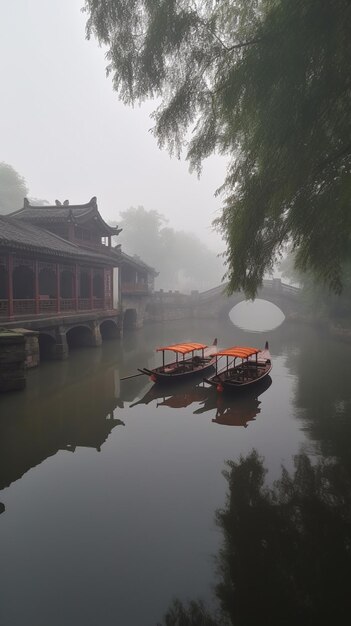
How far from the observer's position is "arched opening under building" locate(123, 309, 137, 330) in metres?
31.7

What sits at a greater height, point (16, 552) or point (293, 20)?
point (293, 20)

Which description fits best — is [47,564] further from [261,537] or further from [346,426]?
[346,426]

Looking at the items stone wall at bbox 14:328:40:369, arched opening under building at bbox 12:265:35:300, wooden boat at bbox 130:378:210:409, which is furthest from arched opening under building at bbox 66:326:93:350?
wooden boat at bbox 130:378:210:409

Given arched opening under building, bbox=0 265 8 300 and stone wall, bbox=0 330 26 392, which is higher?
arched opening under building, bbox=0 265 8 300

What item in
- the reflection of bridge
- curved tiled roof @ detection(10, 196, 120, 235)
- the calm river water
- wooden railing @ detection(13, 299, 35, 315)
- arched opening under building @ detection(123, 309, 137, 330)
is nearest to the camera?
the calm river water

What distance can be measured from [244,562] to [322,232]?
556cm

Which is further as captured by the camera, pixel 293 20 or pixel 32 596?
pixel 293 20

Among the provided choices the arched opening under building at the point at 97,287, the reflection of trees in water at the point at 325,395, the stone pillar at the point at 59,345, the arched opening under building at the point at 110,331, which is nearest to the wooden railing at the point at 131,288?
the arched opening under building at the point at 97,287

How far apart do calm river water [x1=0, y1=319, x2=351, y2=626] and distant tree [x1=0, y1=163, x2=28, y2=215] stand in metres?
40.8

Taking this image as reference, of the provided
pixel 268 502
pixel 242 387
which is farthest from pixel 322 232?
pixel 242 387

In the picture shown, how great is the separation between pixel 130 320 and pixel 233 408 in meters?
22.0

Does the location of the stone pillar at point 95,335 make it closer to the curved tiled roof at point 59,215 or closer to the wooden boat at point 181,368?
the curved tiled roof at point 59,215

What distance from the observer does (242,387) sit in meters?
12.0

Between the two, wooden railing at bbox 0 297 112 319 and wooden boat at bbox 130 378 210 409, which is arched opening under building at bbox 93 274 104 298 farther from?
wooden boat at bbox 130 378 210 409
